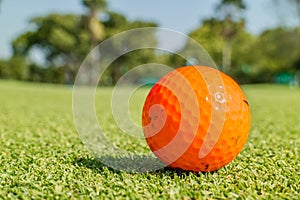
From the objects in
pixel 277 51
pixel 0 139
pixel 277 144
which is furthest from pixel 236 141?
pixel 277 51

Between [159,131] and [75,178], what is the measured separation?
0.67m

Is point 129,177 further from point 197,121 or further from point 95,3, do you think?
point 95,3

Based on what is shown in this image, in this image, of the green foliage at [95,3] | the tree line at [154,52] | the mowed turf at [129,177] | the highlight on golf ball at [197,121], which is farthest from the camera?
the tree line at [154,52]

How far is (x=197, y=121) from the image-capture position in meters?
2.48

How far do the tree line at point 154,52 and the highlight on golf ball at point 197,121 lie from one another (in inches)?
1550

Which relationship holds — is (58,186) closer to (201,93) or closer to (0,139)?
(201,93)

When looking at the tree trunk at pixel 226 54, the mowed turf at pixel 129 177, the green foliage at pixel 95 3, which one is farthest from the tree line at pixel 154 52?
the mowed turf at pixel 129 177

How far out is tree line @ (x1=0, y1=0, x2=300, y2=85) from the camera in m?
41.5

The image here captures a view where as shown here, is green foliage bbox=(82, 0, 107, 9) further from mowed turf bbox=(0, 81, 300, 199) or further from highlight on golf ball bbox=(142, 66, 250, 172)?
highlight on golf ball bbox=(142, 66, 250, 172)

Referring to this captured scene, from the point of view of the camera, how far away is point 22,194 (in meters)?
2.15

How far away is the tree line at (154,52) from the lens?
41.5 meters

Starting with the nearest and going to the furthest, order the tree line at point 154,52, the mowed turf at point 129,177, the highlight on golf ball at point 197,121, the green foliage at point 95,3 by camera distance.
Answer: the mowed turf at point 129,177 → the highlight on golf ball at point 197,121 → the green foliage at point 95,3 → the tree line at point 154,52

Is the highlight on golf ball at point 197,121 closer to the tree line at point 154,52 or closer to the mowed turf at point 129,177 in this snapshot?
the mowed turf at point 129,177

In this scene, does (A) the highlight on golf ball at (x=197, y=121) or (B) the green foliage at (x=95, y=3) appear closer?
(A) the highlight on golf ball at (x=197, y=121)
